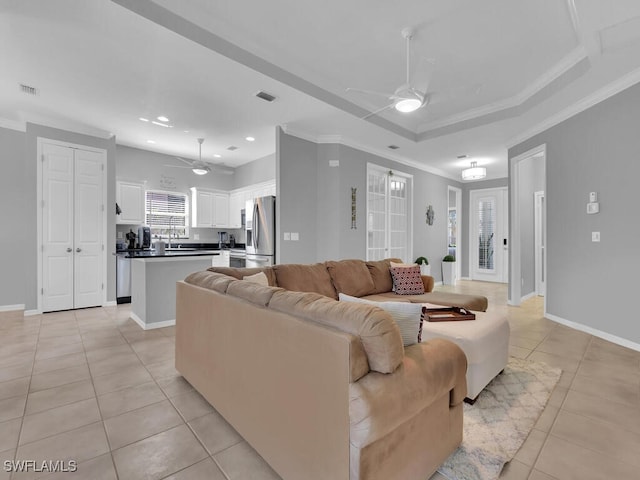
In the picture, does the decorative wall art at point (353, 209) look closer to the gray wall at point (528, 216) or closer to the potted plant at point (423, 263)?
the potted plant at point (423, 263)

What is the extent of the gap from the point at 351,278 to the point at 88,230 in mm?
4302

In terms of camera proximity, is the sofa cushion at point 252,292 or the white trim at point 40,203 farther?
the white trim at point 40,203

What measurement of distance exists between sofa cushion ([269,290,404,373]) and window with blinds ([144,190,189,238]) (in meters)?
5.91

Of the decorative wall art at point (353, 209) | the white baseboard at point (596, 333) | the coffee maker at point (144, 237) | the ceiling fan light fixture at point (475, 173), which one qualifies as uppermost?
the ceiling fan light fixture at point (475, 173)

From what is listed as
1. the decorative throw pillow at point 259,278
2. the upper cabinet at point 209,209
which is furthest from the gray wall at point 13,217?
the decorative throw pillow at point 259,278

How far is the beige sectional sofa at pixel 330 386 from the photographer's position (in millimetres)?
1123

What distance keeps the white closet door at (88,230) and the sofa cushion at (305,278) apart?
3735mm

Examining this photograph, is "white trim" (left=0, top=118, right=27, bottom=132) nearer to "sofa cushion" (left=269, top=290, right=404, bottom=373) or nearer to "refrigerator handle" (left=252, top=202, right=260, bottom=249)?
"refrigerator handle" (left=252, top=202, right=260, bottom=249)

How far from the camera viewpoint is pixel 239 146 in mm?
5832

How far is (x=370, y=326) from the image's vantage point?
117 centimetres

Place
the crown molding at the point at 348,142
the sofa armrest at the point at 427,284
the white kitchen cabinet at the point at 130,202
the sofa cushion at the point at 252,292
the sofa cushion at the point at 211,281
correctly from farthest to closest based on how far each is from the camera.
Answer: the white kitchen cabinet at the point at 130,202, the crown molding at the point at 348,142, the sofa armrest at the point at 427,284, the sofa cushion at the point at 211,281, the sofa cushion at the point at 252,292

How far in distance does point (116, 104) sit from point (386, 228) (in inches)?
185

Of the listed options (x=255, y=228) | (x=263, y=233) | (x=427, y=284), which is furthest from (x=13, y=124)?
(x=427, y=284)

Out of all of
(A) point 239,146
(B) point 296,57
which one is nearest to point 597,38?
(B) point 296,57
